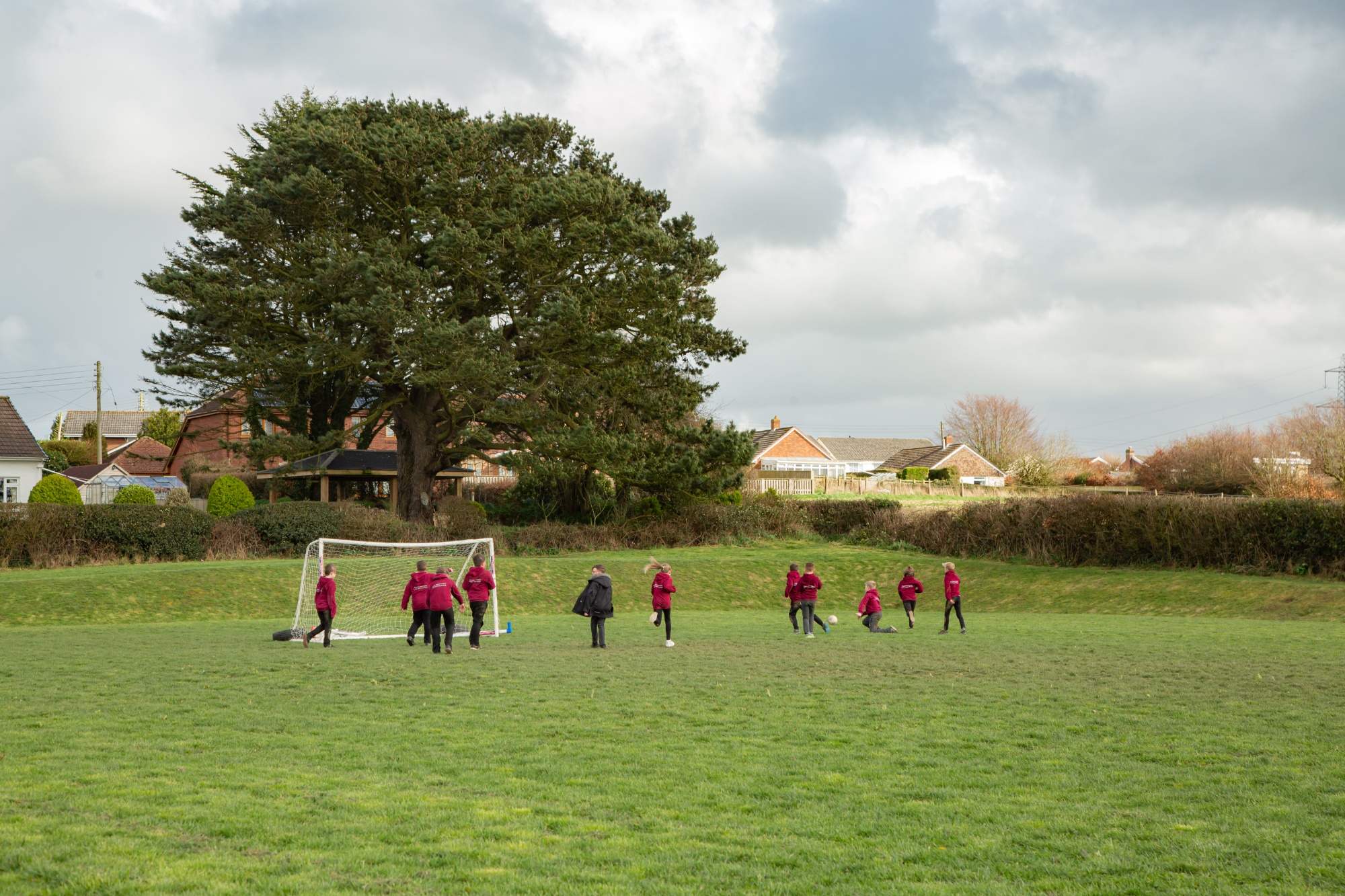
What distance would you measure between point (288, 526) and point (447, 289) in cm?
948

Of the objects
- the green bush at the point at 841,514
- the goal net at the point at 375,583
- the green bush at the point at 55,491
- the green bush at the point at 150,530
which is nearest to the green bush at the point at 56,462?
the green bush at the point at 55,491

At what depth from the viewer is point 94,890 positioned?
5125mm

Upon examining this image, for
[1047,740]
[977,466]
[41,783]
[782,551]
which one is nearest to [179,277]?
[782,551]

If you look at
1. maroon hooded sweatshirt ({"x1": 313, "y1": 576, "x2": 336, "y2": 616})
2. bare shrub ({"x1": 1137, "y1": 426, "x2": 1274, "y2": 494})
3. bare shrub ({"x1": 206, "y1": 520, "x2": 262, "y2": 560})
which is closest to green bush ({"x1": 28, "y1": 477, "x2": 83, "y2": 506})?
bare shrub ({"x1": 206, "y1": 520, "x2": 262, "y2": 560})

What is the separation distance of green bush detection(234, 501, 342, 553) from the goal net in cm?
78

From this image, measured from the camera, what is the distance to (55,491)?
34.5 metres

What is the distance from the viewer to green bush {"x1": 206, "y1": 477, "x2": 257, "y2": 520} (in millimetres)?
34562

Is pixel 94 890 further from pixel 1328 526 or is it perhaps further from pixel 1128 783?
pixel 1328 526

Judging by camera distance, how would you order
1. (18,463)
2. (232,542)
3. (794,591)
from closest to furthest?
(794,591), (232,542), (18,463)

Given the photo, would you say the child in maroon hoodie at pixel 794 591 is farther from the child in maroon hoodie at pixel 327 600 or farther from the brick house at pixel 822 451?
the brick house at pixel 822 451

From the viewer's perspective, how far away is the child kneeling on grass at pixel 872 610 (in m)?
21.4

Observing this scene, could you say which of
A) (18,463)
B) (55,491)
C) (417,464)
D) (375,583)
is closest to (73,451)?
(18,463)

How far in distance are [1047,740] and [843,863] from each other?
434 centimetres

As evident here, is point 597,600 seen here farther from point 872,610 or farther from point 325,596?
point 872,610
